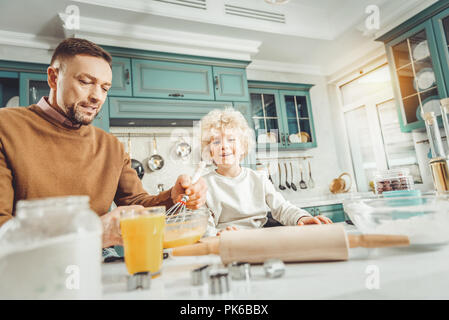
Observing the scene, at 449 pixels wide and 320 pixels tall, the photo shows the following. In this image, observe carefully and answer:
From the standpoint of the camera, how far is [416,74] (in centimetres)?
266

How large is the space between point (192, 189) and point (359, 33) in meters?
3.17

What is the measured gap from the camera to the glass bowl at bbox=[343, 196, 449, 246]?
0.55 meters

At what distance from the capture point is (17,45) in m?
2.62

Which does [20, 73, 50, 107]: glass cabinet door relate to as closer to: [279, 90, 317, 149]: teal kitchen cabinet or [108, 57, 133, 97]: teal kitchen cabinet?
[108, 57, 133, 97]: teal kitchen cabinet

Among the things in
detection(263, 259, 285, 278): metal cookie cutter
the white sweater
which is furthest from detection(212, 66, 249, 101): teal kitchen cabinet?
detection(263, 259, 285, 278): metal cookie cutter

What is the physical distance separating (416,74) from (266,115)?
159cm

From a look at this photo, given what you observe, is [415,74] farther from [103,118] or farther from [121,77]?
[103,118]

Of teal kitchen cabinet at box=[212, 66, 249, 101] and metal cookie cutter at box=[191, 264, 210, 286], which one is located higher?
teal kitchen cabinet at box=[212, 66, 249, 101]

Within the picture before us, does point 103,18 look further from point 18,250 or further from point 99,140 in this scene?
point 18,250

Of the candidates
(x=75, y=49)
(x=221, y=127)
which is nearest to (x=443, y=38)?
(x=221, y=127)

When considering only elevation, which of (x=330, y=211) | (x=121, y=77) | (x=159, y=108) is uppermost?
(x=121, y=77)

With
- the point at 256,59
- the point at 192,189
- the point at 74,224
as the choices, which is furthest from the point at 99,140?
the point at 256,59

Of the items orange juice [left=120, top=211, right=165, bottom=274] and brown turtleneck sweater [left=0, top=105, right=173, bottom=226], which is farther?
brown turtleneck sweater [left=0, top=105, right=173, bottom=226]

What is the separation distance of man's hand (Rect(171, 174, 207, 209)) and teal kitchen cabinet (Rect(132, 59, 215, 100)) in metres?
1.84
